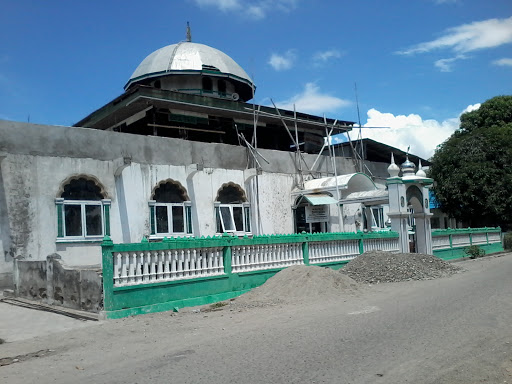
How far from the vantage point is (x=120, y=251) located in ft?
28.6

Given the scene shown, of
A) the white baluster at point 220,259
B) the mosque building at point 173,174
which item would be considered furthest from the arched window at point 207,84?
the white baluster at point 220,259

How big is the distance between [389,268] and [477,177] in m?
14.8

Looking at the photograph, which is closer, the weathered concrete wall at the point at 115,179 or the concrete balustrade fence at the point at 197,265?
the concrete balustrade fence at the point at 197,265

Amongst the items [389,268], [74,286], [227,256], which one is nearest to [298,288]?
[227,256]

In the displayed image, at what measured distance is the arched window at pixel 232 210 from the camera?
16844mm

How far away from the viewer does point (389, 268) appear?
42.2ft

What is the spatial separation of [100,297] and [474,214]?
888 inches

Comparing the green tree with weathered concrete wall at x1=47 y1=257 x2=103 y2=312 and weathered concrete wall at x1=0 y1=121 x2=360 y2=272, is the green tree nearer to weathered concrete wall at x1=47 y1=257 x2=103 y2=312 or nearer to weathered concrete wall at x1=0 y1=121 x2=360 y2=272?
weathered concrete wall at x1=0 y1=121 x2=360 y2=272

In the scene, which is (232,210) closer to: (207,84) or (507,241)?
(207,84)

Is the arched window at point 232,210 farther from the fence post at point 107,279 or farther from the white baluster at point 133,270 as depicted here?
the fence post at point 107,279

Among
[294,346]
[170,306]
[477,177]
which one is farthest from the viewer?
[477,177]

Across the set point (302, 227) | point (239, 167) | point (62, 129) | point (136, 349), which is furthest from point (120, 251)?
point (302, 227)

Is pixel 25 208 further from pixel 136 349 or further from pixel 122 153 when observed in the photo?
pixel 136 349

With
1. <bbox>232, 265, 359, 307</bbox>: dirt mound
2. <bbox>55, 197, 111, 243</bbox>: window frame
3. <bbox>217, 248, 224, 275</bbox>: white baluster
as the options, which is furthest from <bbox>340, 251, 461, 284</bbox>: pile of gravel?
<bbox>55, 197, 111, 243</bbox>: window frame
